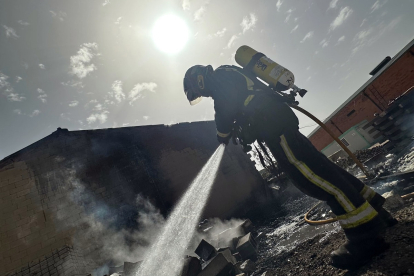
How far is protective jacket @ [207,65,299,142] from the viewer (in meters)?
2.00

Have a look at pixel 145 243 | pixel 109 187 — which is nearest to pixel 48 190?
pixel 109 187

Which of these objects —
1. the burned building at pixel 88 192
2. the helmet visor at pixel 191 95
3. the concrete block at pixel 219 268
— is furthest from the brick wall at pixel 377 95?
the concrete block at pixel 219 268

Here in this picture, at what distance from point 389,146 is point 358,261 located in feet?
24.8

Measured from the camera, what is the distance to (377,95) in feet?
52.0

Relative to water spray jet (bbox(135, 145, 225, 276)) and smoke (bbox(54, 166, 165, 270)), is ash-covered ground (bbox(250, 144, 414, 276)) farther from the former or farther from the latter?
smoke (bbox(54, 166, 165, 270))

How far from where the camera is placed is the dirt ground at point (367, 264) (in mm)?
1271

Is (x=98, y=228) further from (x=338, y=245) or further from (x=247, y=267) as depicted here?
(x=338, y=245)

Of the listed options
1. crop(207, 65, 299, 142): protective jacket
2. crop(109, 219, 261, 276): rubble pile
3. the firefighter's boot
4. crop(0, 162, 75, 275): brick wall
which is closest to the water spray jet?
crop(109, 219, 261, 276): rubble pile

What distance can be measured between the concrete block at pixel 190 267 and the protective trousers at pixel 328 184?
2508mm

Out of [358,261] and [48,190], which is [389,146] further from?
[48,190]

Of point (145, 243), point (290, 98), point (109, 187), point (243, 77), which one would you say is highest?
point (109, 187)

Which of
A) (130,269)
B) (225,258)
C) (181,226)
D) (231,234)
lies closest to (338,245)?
(225,258)

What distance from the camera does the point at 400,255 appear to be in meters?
1.31

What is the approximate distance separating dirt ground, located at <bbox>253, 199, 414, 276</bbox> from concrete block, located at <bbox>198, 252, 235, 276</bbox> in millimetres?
436
